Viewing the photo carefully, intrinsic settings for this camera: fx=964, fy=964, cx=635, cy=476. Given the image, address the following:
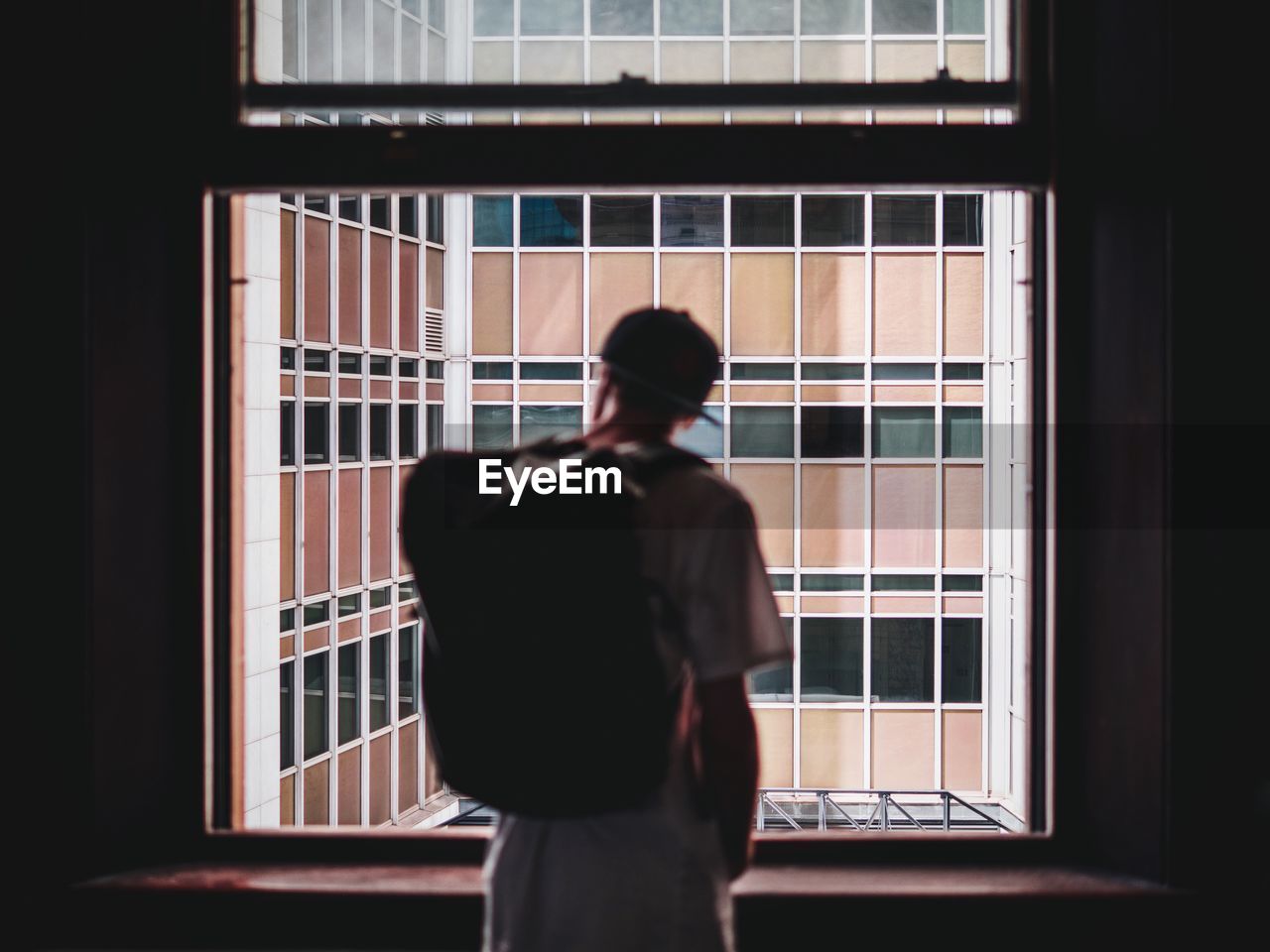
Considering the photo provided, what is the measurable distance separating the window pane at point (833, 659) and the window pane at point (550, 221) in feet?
16.1

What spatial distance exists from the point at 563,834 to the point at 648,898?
0.10 m

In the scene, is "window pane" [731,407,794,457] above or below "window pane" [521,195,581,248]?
below

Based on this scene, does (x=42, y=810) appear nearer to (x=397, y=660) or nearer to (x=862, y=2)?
(x=862, y=2)

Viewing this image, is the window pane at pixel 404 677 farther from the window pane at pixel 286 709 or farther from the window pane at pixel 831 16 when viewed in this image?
the window pane at pixel 831 16

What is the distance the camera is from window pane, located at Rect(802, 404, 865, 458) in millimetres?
8750

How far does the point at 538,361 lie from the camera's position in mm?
6453

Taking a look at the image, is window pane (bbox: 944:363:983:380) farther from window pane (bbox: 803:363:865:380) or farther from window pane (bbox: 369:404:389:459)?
window pane (bbox: 369:404:389:459)

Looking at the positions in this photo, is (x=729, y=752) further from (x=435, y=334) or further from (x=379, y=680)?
(x=379, y=680)

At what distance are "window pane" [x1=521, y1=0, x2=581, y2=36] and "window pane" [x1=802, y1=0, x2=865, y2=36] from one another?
378 mm

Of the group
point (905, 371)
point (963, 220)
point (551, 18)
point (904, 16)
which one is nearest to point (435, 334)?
point (905, 371)

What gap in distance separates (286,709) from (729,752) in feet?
34.9

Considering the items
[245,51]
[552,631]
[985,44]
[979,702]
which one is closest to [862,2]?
[985,44]

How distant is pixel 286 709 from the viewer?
1052 centimetres

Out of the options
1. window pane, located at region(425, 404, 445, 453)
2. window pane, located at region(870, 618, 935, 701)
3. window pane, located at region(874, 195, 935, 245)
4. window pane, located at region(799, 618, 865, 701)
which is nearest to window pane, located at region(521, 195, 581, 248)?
window pane, located at region(425, 404, 445, 453)
